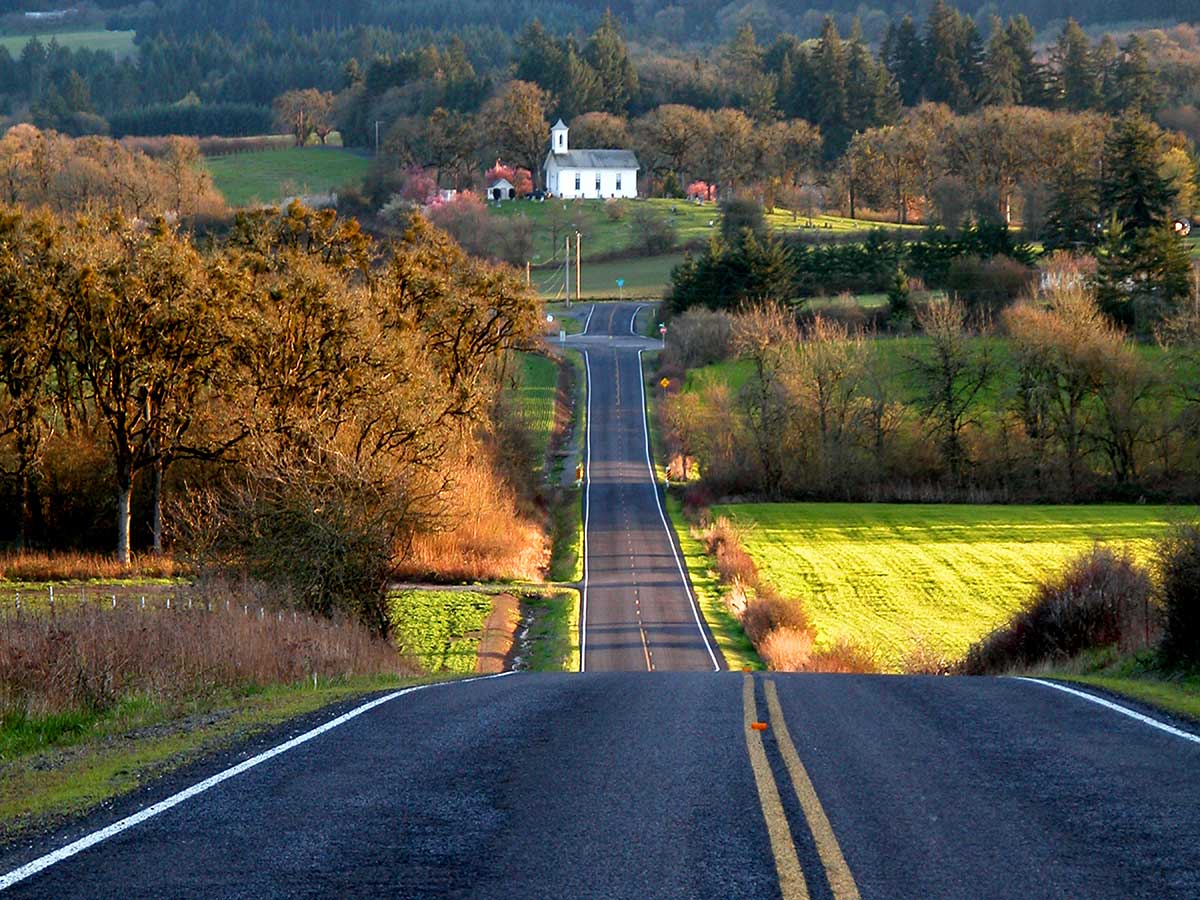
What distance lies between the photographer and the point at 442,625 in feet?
140

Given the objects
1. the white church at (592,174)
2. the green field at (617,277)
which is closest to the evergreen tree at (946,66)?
the white church at (592,174)

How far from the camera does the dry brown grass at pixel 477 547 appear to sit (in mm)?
53344

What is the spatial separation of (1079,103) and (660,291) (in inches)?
3188

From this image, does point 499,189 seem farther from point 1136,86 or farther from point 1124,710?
point 1124,710

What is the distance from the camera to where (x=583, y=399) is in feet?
319

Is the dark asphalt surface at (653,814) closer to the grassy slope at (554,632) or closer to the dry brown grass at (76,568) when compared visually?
the grassy slope at (554,632)

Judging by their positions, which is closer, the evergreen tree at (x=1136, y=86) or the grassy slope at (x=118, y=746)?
the grassy slope at (x=118, y=746)

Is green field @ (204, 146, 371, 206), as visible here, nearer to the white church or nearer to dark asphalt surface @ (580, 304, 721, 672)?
the white church

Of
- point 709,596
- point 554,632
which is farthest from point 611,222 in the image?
point 554,632

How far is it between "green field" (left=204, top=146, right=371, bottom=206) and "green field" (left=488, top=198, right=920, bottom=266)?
2341 cm

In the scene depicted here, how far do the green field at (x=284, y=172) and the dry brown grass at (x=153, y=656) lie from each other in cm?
13989

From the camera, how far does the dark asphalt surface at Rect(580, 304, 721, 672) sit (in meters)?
41.4

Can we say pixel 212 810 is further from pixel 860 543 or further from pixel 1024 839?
pixel 860 543

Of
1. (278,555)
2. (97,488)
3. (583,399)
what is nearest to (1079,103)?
(583,399)
